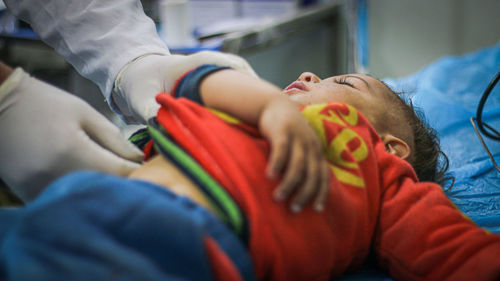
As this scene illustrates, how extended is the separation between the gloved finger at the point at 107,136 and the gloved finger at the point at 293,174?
0.91ft

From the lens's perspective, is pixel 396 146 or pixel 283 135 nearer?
pixel 283 135

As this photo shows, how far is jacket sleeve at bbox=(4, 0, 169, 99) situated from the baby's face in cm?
30

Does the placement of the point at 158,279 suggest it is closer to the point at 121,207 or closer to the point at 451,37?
the point at 121,207

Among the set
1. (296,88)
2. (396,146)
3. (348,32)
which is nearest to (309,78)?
(296,88)

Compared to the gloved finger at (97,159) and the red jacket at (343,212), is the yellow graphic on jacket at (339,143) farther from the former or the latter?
the gloved finger at (97,159)

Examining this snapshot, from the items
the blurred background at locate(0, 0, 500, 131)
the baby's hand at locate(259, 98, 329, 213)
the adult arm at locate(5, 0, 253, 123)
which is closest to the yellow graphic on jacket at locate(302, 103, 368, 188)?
the baby's hand at locate(259, 98, 329, 213)

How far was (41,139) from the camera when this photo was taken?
47 centimetres

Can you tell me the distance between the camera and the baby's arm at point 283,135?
0.35 meters

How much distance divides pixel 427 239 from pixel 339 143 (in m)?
0.15

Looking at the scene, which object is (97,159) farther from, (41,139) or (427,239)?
(427,239)

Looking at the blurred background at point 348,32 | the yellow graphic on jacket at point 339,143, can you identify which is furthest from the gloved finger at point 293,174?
the blurred background at point 348,32

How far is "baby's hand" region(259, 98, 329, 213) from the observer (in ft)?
1.14

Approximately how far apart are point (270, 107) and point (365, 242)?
0.23 m

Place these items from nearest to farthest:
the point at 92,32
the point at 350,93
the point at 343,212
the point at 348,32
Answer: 1. the point at 343,212
2. the point at 350,93
3. the point at 92,32
4. the point at 348,32
